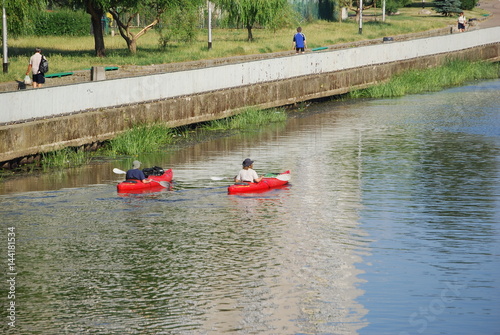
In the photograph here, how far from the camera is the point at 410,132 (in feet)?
99.0

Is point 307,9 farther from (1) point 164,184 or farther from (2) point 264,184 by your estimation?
(1) point 164,184

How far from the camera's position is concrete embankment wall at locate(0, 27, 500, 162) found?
2398cm

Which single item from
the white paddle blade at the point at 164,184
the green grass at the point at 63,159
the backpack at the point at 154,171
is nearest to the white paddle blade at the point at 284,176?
the white paddle blade at the point at 164,184

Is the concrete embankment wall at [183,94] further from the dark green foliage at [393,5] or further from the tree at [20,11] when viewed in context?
the dark green foliage at [393,5]

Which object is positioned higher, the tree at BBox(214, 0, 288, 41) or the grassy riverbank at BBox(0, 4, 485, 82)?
the tree at BBox(214, 0, 288, 41)

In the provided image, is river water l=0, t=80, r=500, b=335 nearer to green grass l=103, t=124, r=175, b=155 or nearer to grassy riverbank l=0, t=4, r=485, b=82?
green grass l=103, t=124, r=175, b=155

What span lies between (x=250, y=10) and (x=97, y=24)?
15.3 m

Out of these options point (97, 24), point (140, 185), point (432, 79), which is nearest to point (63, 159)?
point (140, 185)

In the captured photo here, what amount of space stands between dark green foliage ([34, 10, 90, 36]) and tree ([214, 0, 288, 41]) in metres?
12.3

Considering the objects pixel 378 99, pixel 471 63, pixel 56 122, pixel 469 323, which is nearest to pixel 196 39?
pixel 471 63

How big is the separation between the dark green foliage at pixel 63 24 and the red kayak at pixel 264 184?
47680 mm

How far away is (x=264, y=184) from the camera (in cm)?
2131

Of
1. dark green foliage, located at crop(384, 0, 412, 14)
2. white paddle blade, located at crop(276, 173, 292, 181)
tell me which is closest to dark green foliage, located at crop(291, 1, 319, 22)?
dark green foliage, located at crop(384, 0, 412, 14)

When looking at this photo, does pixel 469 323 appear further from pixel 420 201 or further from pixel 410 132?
pixel 410 132
